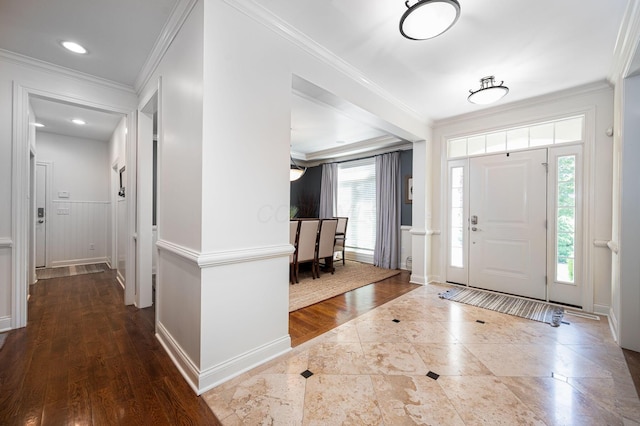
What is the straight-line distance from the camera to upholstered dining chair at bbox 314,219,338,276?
15.2 feet

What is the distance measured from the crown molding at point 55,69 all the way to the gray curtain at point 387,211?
4392 millimetres

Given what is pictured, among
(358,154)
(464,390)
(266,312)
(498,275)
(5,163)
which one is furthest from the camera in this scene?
(358,154)

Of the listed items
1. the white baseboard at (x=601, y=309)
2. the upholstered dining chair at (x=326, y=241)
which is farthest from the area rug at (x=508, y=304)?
the upholstered dining chair at (x=326, y=241)

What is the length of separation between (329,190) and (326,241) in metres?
2.16

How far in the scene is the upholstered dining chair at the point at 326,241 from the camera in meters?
4.62

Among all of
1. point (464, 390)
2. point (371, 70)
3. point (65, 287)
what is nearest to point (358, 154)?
point (371, 70)

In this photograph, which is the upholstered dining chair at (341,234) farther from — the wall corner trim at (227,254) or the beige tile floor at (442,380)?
the wall corner trim at (227,254)

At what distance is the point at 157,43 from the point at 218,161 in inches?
57.0

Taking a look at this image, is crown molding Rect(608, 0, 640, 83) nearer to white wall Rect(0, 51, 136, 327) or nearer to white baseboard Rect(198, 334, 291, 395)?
white baseboard Rect(198, 334, 291, 395)

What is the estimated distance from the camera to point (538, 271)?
3.36 m

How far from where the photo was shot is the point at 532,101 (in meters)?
3.37

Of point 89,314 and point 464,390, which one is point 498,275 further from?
point 89,314

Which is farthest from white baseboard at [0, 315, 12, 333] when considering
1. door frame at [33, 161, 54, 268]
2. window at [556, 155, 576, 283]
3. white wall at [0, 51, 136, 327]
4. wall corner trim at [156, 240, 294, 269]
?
window at [556, 155, 576, 283]

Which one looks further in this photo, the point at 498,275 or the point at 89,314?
the point at 498,275
